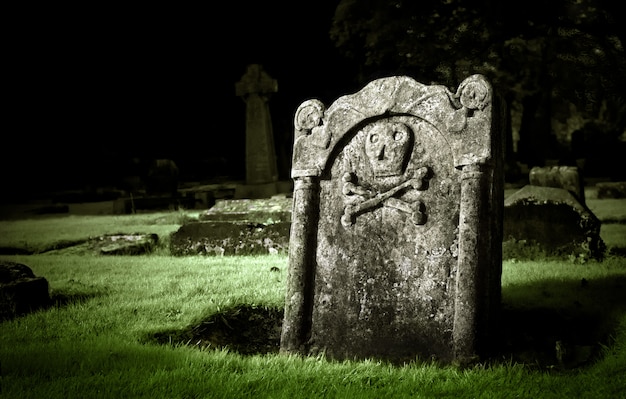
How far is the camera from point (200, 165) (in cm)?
3288

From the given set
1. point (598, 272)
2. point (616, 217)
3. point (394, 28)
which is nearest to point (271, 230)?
point (394, 28)

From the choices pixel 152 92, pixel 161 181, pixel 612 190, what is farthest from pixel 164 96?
pixel 612 190

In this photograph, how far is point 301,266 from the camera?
379cm

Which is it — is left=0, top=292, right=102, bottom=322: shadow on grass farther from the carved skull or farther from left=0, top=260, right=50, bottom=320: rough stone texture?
the carved skull

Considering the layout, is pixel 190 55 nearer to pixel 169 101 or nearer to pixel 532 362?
pixel 169 101

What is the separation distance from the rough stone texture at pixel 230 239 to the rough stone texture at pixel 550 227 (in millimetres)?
3183

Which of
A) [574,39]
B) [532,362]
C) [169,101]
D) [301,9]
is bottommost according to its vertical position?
[532,362]

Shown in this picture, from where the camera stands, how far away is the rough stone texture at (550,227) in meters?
6.27

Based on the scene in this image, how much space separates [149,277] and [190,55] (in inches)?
990

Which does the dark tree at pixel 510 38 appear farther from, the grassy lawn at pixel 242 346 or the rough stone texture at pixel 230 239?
the rough stone texture at pixel 230 239

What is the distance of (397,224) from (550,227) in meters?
3.74

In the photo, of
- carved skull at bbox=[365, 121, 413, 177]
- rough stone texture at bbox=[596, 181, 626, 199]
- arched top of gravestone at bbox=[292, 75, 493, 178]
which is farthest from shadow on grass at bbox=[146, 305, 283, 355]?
rough stone texture at bbox=[596, 181, 626, 199]

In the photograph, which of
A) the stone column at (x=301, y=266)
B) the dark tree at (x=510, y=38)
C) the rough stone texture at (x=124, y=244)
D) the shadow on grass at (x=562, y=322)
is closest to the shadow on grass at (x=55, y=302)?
the stone column at (x=301, y=266)

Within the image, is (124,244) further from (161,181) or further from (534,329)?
(161,181)
